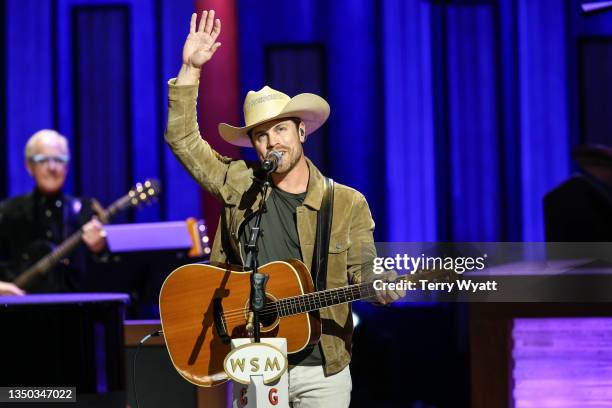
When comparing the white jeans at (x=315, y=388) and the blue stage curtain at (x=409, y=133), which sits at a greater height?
the blue stage curtain at (x=409, y=133)

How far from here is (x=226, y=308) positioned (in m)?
4.27

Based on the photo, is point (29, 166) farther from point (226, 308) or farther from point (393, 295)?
point (393, 295)

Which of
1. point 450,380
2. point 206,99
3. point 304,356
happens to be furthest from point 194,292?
point 450,380

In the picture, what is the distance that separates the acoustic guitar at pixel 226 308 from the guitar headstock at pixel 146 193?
2.69m

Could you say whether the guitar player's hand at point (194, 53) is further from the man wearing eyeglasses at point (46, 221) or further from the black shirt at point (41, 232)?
the black shirt at point (41, 232)

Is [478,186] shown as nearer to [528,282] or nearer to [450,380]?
[450,380]

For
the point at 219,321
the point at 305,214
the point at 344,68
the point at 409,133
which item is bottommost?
the point at 219,321

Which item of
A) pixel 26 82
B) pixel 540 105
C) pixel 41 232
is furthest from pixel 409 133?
pixel 26 82

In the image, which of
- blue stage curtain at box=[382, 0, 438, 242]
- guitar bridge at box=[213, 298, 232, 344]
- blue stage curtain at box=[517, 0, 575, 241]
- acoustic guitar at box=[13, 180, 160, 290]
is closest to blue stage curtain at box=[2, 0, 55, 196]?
acoustic guitar at box=[13, 180, 160, 290]

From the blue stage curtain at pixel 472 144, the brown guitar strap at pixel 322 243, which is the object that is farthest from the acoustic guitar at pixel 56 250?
the brown guitar strap at pixel 322 243

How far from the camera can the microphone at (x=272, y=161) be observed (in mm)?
3951

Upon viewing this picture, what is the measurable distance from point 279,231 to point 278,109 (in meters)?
0.54

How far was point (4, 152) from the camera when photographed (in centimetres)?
802

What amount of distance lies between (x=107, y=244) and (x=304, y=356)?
2859mm
